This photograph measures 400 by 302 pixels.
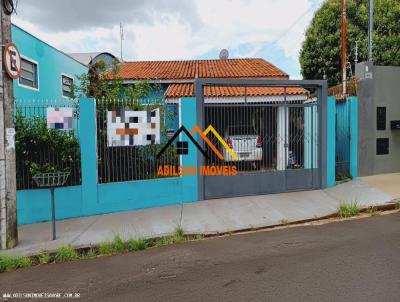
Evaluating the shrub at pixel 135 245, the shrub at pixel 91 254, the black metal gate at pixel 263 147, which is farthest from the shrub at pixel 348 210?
the shrub at pixel 91 254

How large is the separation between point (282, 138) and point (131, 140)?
12.1 feet

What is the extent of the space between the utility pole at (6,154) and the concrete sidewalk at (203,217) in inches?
13.5

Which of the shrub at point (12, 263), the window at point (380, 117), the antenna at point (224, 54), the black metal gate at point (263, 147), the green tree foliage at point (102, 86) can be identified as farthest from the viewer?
the antenna at point (224, 54)

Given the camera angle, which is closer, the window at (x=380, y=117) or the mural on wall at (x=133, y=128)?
the mural on wall at (x=133, y=128)

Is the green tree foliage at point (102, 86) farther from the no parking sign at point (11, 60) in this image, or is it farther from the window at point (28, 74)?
the no parking sign at point (11, 60)

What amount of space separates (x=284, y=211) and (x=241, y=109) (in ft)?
8.61

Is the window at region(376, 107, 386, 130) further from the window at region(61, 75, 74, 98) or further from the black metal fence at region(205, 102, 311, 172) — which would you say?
the window at region(61, 75, 74, 98)

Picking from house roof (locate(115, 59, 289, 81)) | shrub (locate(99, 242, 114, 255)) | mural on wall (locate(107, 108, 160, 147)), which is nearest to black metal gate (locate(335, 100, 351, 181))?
house roof (locate(115, 59, 289, 81))

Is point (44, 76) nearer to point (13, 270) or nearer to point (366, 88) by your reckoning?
point (13, 270)

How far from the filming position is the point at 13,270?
514cm

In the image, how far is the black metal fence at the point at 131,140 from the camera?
26.0 feet

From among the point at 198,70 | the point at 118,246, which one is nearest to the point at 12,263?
the point at 118,246

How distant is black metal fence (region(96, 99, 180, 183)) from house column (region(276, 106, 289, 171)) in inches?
99.8

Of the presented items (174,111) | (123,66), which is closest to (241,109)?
(174,111)
